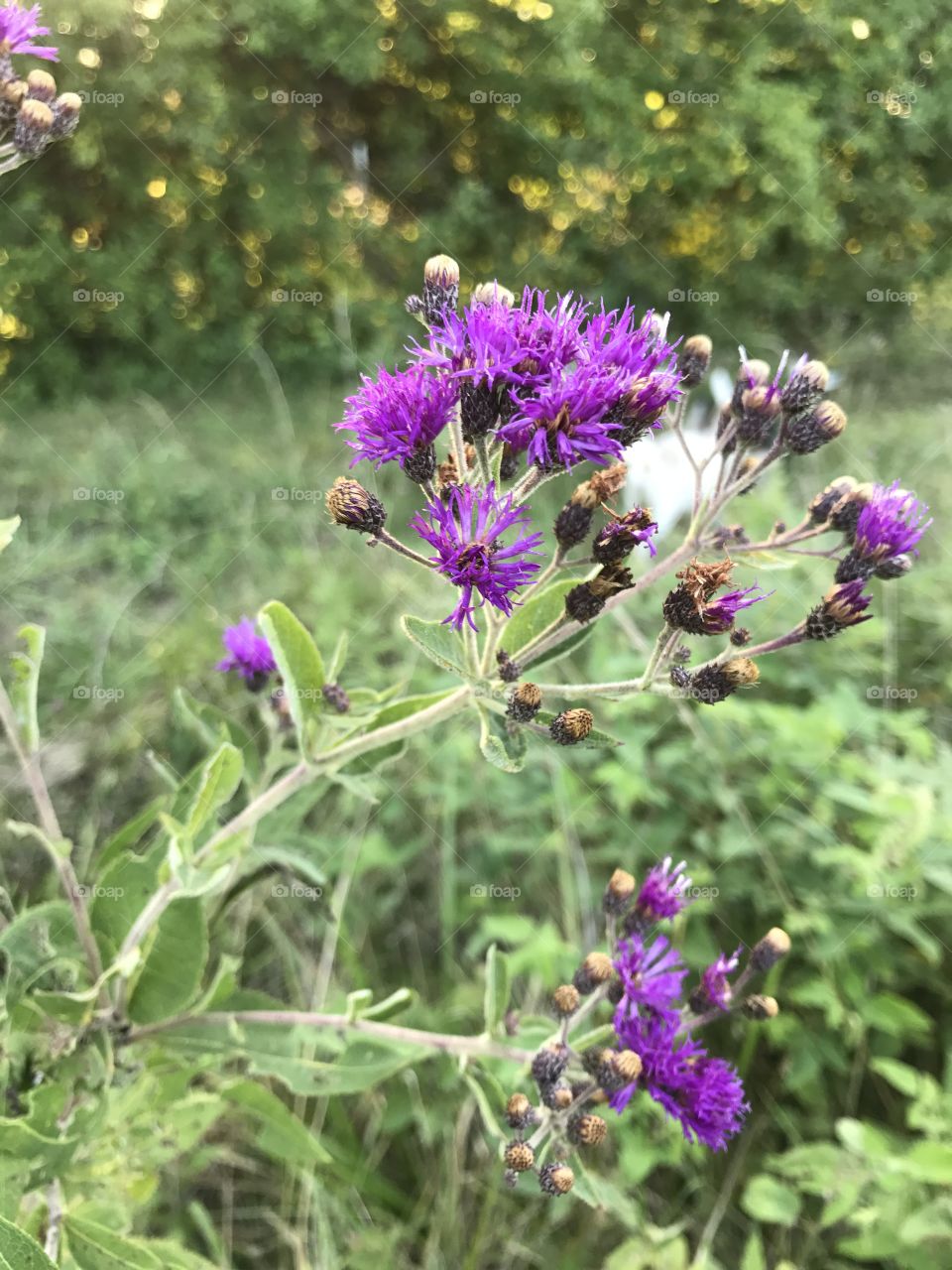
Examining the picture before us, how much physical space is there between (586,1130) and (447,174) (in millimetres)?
8286

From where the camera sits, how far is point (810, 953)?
9.30 ft

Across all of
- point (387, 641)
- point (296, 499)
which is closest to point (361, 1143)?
point (387, 641)

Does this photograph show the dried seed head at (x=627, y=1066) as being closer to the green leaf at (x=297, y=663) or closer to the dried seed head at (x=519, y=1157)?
the dried seed head at (x=519, y=1157)

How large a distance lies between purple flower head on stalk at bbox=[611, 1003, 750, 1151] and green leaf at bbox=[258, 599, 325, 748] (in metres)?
0.78

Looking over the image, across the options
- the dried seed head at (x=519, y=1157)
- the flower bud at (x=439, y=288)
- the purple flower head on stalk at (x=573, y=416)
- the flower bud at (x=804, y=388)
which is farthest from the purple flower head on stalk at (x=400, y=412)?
the dried seed head at (x=519, y=1157)

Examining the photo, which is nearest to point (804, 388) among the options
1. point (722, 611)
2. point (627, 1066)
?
point (722, 611)

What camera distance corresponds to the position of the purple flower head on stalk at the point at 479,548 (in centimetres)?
135

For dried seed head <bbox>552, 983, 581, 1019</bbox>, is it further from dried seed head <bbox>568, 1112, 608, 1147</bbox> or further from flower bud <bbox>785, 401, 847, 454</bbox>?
flower bud <bbox>785, 401, 847, 454</bbox>

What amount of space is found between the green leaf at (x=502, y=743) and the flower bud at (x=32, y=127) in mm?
1294

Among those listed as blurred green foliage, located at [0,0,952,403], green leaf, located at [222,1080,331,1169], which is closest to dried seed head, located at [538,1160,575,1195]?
green leaf, located at [222,1080,331,1169]

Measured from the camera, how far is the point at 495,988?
1.87 metres

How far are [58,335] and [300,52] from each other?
3025mm

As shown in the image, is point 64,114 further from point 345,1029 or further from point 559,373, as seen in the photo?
point 345,1029

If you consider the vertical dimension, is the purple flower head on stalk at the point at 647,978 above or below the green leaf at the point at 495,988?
above
